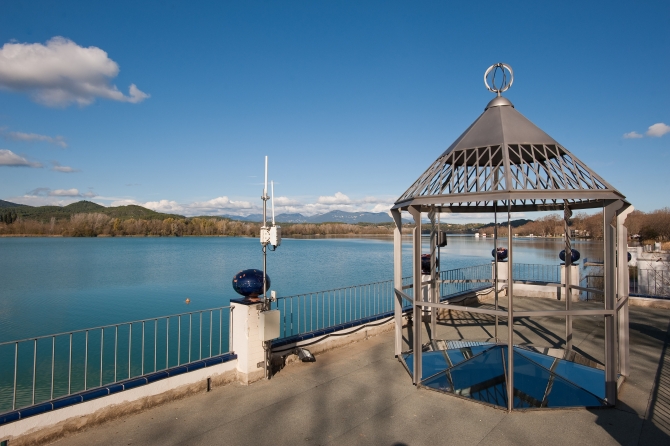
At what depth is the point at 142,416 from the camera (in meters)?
4.71

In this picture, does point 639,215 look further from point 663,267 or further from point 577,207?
point 577,207

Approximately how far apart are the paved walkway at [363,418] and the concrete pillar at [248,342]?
207 mm

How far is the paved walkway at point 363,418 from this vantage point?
4285 mm

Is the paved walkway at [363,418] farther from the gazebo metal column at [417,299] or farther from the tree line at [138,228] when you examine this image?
the tree line at [138,228]

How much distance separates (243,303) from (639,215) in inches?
2732

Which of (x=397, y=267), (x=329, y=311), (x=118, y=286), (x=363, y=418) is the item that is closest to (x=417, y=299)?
(x=397, y=267)

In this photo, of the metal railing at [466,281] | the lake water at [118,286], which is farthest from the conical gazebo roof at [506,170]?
the lake water at [118,286]

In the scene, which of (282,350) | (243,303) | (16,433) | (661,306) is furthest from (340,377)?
(661,306)

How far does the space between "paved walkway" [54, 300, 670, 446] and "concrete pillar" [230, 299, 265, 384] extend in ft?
0.68

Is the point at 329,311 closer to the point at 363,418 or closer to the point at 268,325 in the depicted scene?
the point at 268,325

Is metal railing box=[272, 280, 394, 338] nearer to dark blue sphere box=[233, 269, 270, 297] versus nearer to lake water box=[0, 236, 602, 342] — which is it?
dark blue sphere box=[233, 269, 270, 297]

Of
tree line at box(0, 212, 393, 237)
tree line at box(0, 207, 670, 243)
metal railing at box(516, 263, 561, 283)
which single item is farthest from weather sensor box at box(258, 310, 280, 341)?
tree line at box(0, 212, 393, 237)

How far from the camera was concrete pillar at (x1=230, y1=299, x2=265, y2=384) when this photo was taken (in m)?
5.79

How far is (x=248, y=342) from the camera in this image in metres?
5.79
